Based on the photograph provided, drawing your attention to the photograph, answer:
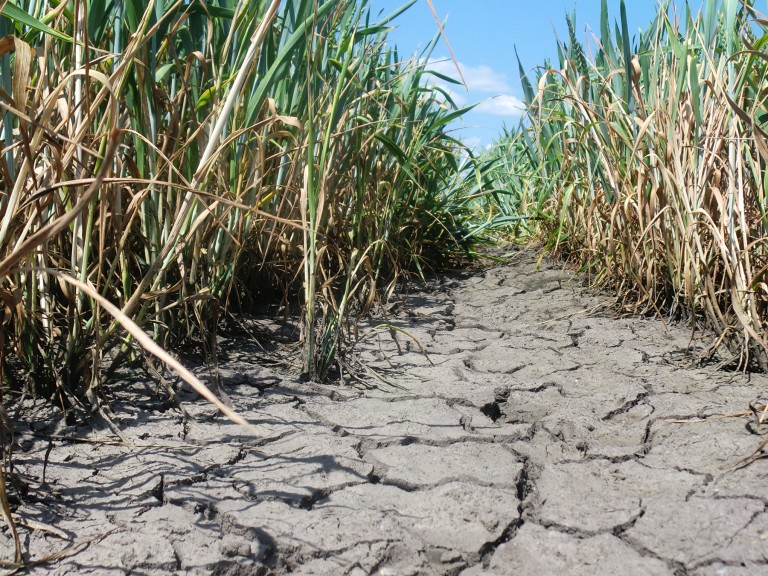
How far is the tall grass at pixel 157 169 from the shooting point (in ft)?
3.76

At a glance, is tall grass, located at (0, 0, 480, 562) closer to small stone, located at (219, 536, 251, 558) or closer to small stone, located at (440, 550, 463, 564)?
small stone, located at (219, 536, 251, 558)

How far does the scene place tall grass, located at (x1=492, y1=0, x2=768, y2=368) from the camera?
175cm

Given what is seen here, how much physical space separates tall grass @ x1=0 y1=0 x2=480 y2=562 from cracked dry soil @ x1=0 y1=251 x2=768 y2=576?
0.47 ft

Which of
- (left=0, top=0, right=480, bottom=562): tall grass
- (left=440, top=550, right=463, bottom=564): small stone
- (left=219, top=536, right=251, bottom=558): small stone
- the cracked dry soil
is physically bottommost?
(left=219, top=536, right=251, bottom=558): small stone

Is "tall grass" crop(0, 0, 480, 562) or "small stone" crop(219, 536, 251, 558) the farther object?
"tall grass" crop(0, 0, 480, 562)

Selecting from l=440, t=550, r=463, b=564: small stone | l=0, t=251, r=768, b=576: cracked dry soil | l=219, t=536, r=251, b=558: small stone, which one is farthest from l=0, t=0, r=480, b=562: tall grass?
l=440, t=550, r=463, b=564: small stone

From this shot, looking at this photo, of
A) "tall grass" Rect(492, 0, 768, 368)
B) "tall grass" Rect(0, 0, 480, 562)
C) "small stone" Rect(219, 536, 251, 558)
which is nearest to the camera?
"small stone" Rect(219, 536, 251, 558)

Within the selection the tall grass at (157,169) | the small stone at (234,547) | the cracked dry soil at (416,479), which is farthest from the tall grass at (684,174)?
the small stone at (234,547)

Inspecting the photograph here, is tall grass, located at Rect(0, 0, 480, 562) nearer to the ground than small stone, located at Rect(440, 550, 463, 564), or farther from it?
farther from it

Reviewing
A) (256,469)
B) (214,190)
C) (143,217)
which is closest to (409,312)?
(214,190)

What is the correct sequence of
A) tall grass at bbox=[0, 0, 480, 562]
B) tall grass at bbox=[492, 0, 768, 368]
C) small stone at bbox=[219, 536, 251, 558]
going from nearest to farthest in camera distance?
1. small stone at bbox=[219, 536, 251, 558]
2. tall grass at bbox=[0, 0, 480, 562]
3. tall grass at bbox=[492, 0, 768, 368]

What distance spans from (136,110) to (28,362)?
1.64 ft

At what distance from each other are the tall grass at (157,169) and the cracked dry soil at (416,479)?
143mm

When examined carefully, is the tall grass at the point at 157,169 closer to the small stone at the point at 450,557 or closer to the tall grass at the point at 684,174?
the small stone at the point at 450,557
